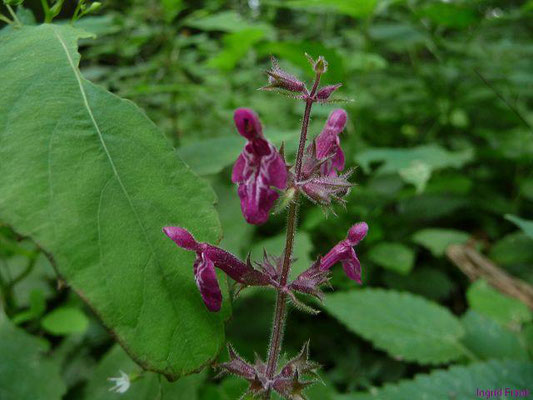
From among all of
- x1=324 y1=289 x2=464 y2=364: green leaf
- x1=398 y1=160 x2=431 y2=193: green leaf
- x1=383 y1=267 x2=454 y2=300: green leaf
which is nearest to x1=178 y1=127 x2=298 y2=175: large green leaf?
x1=324 y1=289 x2=464 y2=364: green leaf

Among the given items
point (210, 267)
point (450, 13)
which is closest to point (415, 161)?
point (450, 13)

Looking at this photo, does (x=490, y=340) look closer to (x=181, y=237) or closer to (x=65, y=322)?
(x=181, y=237)

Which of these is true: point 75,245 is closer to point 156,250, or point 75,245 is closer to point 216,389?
point 156,250

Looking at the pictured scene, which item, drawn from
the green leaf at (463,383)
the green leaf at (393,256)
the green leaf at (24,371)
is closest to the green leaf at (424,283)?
the green leaf at (393,256)

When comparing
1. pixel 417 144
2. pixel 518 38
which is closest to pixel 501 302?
pixel 417 144

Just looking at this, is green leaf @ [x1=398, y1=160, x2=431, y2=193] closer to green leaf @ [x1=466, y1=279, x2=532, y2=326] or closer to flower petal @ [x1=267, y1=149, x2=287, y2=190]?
green leaf @ [x1=466, y1=279, x2=532, y2=326]

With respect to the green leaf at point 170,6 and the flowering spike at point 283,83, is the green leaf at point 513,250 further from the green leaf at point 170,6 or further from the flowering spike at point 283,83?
the green leaf at point 170,6
